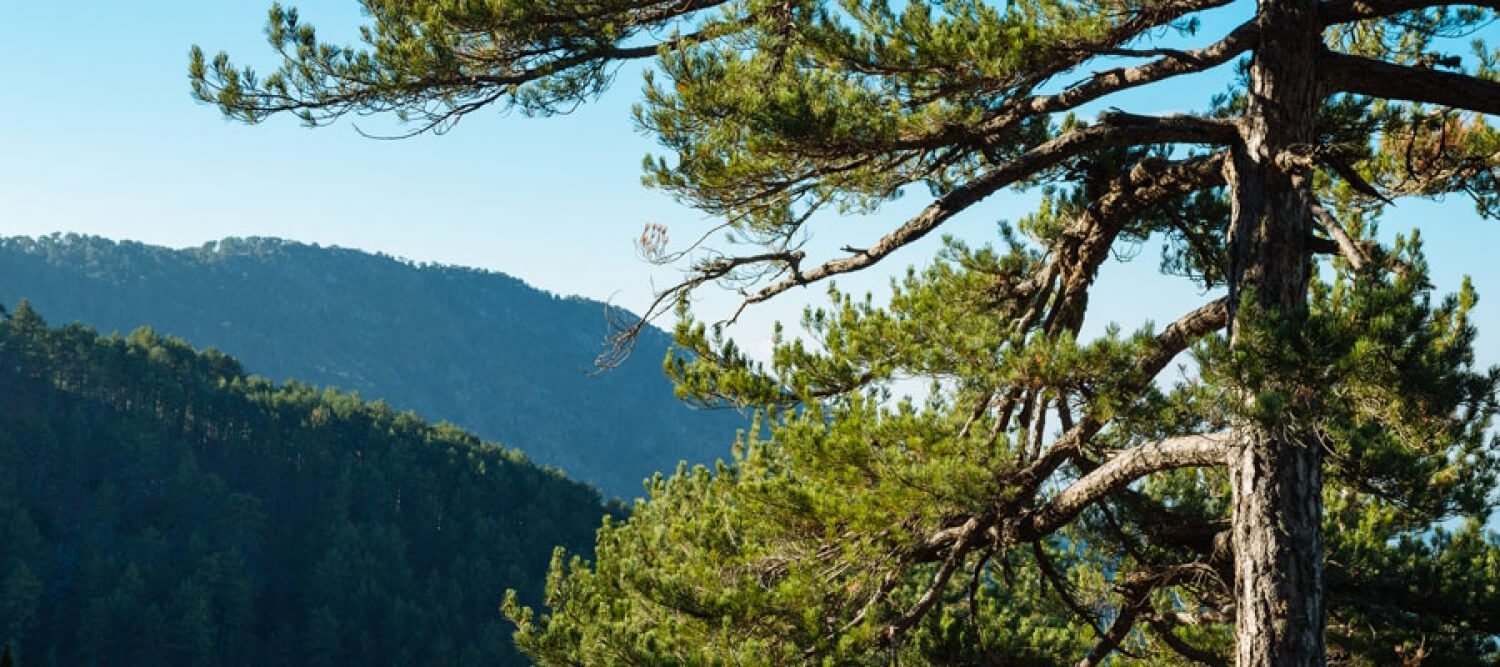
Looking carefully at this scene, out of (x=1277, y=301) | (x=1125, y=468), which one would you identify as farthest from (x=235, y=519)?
(x=1277, y=301)

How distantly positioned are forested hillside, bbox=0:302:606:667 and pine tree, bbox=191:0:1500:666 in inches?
2363

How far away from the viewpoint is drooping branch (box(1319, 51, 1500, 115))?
14.7 feet

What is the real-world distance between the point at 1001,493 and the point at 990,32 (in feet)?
5.64

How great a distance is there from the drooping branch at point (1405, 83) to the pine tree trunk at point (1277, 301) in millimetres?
114

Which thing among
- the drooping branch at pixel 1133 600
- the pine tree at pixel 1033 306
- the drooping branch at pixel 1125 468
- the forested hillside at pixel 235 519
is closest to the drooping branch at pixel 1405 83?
the pine tree at pixel 1033 306

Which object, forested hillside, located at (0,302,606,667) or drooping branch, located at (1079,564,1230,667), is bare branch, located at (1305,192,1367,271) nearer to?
drooping branch, located at (1079,564,1230,667)

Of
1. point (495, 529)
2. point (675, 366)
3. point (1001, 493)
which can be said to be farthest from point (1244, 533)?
point (495, 529)

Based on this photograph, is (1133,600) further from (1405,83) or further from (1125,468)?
(1405,83)

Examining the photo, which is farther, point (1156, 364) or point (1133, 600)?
point (1133, 600)

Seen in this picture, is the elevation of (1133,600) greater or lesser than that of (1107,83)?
lesser

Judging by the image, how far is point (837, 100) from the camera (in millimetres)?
4645

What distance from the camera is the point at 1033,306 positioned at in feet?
17.7

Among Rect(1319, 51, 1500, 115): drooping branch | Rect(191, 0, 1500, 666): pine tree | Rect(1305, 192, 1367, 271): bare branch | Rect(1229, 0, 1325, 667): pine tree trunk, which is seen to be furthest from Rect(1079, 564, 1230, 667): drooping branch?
Rect(1319, 51, 1500, 115): drooping branch

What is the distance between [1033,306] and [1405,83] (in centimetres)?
166
